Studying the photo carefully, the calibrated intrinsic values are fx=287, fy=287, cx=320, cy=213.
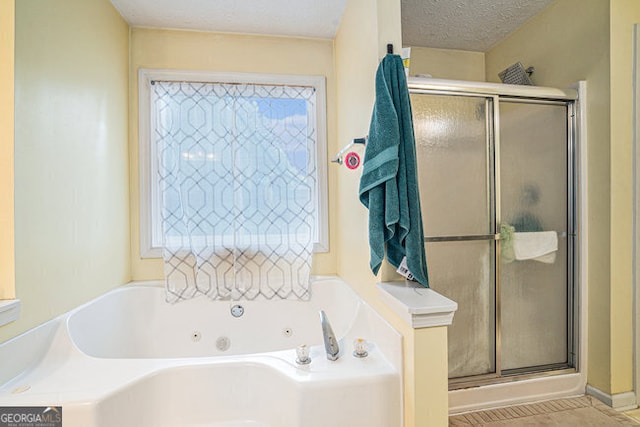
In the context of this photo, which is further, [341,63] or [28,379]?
[341,63]

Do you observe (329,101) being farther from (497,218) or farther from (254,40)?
(497,218)

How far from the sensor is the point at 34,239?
115 cm

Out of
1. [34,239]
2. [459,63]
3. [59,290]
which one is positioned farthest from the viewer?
[459,63]

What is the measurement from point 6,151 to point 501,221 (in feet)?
7.71

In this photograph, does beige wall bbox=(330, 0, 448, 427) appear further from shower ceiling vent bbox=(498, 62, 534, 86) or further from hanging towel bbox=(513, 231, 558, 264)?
shower ceiling vent bbox=(498, 62, 534, 86)

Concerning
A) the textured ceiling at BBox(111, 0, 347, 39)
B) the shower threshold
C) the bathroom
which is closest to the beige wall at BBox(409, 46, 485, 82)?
the bathroom

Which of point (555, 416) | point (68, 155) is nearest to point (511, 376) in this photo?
point (555, 416)

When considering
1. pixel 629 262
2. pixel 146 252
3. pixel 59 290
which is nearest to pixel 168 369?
pixel 59 290

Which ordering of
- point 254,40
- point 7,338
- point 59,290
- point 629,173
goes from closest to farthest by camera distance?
point 7,338 → point 59,290 → point 629,173 → point 254,40

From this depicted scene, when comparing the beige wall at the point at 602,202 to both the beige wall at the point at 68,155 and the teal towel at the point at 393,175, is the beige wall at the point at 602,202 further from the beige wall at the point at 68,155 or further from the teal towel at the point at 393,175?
the beige wall at the point at 68,155

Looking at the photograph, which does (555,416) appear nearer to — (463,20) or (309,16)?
(463,20)

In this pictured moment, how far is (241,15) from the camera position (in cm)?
184

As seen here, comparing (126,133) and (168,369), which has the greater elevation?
Result: (126,133)

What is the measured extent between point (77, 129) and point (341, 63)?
1.57 metres
